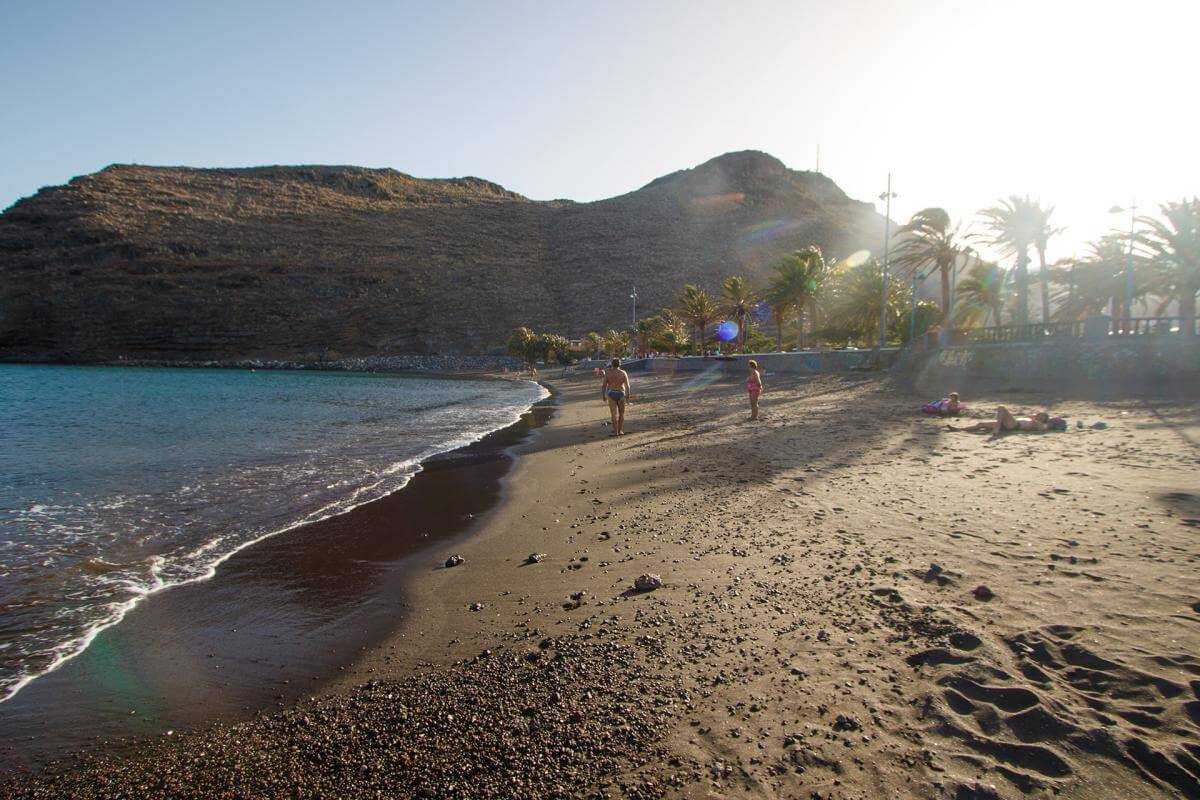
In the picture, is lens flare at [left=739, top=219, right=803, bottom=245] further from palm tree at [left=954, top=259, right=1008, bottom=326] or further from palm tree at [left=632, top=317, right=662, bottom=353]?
palm tree at [left=954, top=259, right=1008, bottom=326]

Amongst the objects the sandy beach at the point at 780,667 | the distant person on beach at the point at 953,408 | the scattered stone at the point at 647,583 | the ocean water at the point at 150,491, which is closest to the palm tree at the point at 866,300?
the ocean water at the point at 150,491

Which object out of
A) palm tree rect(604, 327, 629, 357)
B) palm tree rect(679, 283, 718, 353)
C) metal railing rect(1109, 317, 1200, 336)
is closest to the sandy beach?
metal railing rect(1109, 317, 1200, 336)

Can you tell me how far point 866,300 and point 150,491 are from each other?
1518 inches

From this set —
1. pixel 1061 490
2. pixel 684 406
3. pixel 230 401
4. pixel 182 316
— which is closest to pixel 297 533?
pixel 1061 490

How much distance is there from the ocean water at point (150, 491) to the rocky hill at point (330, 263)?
2455 inches

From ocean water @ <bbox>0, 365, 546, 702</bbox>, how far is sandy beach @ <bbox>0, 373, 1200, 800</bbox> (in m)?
2.60

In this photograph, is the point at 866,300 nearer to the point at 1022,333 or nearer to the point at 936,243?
the point at 936,243

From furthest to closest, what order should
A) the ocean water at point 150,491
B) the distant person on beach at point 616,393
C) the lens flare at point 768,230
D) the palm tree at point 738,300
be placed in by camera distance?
the lens flare at point 768,230 < the palm tree at point 738,300 < the distant person on beach at point 616,393 < the ocean water at point 150,491

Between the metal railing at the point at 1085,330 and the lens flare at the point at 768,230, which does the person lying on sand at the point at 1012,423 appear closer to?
the metal railing at the point at 1085,330

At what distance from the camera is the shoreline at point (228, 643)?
3691mm

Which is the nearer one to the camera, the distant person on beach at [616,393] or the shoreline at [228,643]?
the shoreline at [228,643]

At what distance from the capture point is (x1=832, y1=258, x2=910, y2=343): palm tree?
39.3 m

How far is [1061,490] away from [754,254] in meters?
100

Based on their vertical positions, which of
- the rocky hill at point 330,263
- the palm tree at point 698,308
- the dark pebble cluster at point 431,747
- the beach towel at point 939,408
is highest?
the rocky hill at point 330,263
